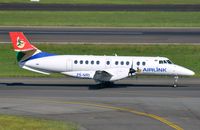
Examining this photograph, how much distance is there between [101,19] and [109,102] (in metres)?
46.1

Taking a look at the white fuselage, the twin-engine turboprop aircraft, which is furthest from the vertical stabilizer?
the white fuselage

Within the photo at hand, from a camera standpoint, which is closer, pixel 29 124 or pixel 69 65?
pixel 29 124

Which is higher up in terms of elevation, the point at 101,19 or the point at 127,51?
the point at 101,19

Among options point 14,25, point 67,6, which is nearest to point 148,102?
point 14,25

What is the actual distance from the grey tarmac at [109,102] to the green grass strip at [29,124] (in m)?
1.11

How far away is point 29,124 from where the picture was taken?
30672mm

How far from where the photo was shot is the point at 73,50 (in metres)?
60.5

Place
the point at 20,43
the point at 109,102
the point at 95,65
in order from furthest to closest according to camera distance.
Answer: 1. the point at 95,65
2. the point at 20,43
3. the point at 109,102

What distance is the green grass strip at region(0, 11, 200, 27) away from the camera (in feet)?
259

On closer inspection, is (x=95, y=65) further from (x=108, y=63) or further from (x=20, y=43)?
(x=20, y=43)

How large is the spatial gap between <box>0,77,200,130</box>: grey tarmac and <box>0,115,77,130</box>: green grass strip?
43.6 inches

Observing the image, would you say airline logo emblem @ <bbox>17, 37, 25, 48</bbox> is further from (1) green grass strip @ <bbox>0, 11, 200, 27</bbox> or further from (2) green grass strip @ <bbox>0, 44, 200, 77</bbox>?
(1) green grass strip @ <bbox>0, 11, 200, 27</bbox>

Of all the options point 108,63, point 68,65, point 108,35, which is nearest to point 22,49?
point 68,65

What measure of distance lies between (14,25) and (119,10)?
19.8 metres
